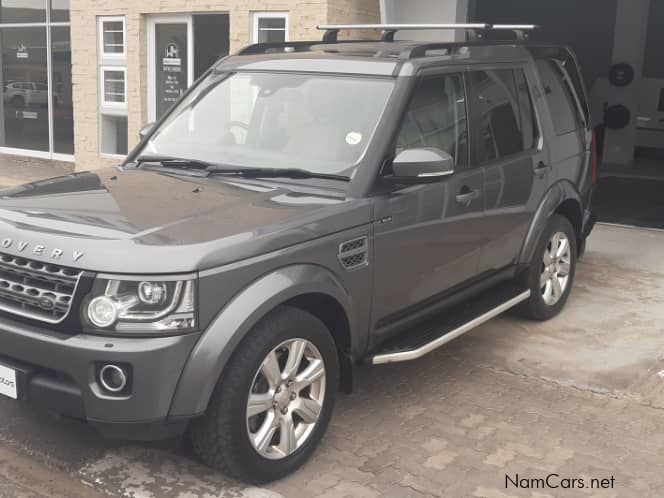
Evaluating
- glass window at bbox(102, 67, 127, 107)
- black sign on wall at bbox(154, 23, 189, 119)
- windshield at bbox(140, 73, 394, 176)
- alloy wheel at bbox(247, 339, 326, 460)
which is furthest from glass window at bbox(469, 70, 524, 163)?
glass window at bbox(102, 67, 127, 107)

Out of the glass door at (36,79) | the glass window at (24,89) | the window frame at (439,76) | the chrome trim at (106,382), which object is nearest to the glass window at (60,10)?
the glass door at (36,79)

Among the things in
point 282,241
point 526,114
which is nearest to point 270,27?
point 526,114

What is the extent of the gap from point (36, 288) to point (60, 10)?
12.9 metres

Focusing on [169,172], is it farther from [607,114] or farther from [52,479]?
[607,114]

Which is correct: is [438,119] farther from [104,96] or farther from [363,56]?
[104,96]

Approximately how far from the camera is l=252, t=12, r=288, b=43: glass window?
36.6ft

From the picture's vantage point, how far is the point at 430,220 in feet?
15.0

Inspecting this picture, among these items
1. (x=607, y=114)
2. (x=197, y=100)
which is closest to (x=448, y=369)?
(x=197, y=100)

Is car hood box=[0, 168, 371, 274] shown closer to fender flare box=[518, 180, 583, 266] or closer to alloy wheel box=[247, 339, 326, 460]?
alloy wheel box=[247, 339, 326, 460]

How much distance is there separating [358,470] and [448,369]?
1.50 metres

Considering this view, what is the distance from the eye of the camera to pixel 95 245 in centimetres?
339

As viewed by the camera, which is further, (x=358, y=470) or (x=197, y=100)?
(x=197, y=100)

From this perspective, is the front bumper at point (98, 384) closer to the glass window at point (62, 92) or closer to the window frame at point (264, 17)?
the window frame at point (264, 17)

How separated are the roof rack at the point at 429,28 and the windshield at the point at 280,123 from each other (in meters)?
0.80
